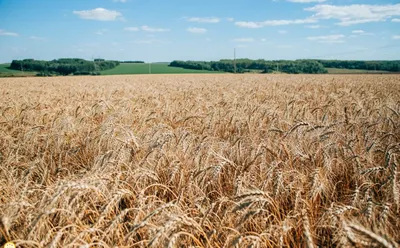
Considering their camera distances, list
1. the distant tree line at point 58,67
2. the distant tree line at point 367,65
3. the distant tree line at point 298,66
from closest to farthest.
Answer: the distant tree line at point 367,65 < the distant tree line at point 298,66 < the distant tree line at point 58,67

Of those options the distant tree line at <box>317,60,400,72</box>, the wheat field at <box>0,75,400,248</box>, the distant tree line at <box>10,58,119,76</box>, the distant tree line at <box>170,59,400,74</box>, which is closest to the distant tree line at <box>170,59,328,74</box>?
the distant tree line at <box>170,59,400,74</box>

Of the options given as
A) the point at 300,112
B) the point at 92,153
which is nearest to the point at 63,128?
the point at 92,153

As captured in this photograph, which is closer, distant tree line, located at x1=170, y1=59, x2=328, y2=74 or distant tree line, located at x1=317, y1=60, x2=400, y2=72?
distant tree line, located at x1=317, y1=60, x2=400, y2=72

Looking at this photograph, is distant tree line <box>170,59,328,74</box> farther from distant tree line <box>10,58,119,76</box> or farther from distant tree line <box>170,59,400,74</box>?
distant tree line <box>10,58,119,76</box>

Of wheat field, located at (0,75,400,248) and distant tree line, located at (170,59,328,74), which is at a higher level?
distant tree line, located at (170,59,328,74)

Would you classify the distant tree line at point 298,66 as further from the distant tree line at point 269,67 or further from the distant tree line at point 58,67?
the distant tree line at point 58,67

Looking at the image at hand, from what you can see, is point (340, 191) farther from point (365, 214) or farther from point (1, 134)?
point (1, 134)

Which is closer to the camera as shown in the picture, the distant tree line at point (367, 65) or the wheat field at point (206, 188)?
the wheat field at point (206, 188)

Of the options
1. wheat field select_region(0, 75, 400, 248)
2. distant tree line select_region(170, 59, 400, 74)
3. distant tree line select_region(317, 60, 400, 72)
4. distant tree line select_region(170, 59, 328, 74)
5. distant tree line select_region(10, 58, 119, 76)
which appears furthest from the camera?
distant tree line select_region(170, 59, 328, 74)

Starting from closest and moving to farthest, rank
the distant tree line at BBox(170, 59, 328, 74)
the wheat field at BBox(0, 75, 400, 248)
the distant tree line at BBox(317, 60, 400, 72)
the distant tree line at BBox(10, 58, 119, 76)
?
1. the wheat field at BBox(0, 75, 400, 248)
2. the distant tree line at BBox(317, 60, 400, 72)
3. the distant tree line at BBox(10, 58, 119, 76)
4. the distant tree line at BBox(170, 59, 328, 74)

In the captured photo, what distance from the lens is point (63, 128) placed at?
386cm

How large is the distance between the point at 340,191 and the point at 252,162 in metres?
0.86

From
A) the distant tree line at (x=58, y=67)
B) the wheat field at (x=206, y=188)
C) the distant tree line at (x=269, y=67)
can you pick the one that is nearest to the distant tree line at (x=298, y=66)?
the distant tree line at (x=269, y=67)

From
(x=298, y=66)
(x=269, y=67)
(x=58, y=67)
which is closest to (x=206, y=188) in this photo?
(x=269, y=67)
